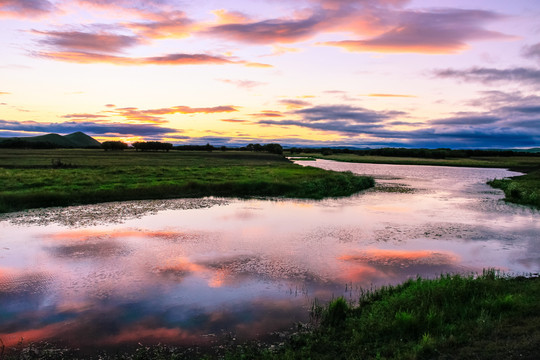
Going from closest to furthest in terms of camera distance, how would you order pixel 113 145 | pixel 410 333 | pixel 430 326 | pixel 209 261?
1. pixel 410 333
2. pixel 430 326
3. pixel 209 261
4. pixel 113 145

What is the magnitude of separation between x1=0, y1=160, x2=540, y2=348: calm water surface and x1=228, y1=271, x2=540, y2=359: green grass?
1316mm

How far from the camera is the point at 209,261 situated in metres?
15.6

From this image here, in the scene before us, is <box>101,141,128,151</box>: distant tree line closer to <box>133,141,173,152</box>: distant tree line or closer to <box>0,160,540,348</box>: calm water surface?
<box>133,141,173,152</box>: distant tree line

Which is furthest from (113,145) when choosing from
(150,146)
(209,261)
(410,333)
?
(410,333)

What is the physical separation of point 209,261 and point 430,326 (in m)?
9.75

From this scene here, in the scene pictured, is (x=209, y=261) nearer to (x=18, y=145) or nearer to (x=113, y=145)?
(x=113, y=145)

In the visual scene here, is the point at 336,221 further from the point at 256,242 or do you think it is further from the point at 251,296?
the point at 251,296

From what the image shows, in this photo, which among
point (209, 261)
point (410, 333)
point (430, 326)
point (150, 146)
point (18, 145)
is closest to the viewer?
point (410, 333)

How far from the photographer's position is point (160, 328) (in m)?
9.54

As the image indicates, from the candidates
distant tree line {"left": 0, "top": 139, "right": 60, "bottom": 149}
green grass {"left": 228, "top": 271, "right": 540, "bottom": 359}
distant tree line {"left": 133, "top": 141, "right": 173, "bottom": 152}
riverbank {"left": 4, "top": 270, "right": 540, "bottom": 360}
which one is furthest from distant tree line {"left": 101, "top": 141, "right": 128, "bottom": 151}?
green grass {"left": 228, "top": 271, "right": 540, "bottom": 359}

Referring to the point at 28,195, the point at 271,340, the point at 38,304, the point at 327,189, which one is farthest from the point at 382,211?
the point at 28,195

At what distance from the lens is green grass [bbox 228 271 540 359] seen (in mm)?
7086

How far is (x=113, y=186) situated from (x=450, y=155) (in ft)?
541

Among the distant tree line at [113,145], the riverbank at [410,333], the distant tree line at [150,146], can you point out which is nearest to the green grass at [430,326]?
the riverbank at [410,333]
